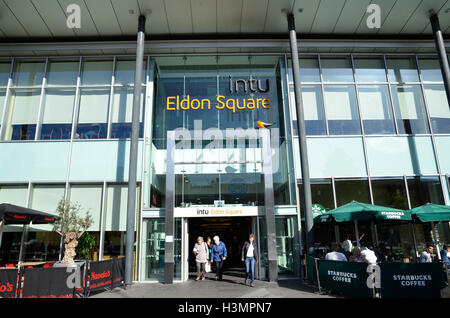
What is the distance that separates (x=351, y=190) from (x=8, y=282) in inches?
465

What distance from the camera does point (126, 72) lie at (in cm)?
1437

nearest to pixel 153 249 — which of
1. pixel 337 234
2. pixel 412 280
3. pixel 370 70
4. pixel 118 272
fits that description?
pixel 118 272

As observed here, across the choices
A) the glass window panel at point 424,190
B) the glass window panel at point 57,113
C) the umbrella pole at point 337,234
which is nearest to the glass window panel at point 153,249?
the glass window panel at point 57,113

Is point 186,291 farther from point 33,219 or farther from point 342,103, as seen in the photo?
point 342,103

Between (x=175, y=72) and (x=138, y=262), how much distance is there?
850 centimetres

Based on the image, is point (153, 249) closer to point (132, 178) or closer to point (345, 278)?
point (132, 178)

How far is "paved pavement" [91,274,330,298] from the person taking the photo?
8.93 metres

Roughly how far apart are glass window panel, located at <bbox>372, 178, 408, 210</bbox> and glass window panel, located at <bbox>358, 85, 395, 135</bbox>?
2212 mm

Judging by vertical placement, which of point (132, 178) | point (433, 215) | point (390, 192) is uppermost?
point (132, 178)

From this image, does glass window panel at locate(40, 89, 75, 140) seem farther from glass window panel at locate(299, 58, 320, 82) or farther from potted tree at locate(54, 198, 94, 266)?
glass window panel at locate(299, 58, 320, 82)

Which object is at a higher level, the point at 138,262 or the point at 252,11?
the point at 252,11

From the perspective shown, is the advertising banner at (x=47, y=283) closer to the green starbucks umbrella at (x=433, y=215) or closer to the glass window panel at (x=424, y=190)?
the green starbucks umbrella at (x=433, y=215)

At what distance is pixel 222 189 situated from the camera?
12820mm
